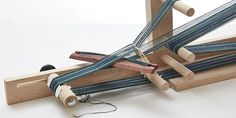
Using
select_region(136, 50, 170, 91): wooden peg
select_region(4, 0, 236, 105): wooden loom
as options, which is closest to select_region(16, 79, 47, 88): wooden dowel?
select_region(4, 0, 236, 105): wooden loom

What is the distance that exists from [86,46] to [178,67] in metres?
0.40

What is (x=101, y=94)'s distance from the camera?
98 cm

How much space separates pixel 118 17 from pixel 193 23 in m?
1.05

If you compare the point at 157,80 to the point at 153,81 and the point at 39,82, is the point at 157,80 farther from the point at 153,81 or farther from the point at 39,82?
the point at 39,82

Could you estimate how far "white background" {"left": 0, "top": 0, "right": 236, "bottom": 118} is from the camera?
35.8 inches

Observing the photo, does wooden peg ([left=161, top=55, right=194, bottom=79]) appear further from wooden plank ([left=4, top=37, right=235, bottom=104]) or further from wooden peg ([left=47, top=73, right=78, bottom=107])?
wooden peg ([left=47, top=73, right=78, bottom=107])

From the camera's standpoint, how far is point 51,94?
0.99 m

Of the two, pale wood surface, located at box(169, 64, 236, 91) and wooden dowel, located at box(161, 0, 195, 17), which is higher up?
wooden dowel, located at box(161, 0, 195, 17)

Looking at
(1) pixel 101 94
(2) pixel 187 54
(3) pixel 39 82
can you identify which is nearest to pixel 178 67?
(2) pixel 187 54

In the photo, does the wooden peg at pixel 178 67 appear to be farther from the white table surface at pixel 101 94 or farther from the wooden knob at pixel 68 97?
the wooden knob at pixel 68 97

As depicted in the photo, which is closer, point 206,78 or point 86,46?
point 206,78

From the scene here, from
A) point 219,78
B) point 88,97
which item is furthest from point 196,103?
point 88,97

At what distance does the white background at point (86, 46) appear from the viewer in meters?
0.91

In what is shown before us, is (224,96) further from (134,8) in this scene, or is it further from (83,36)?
(134,8)
